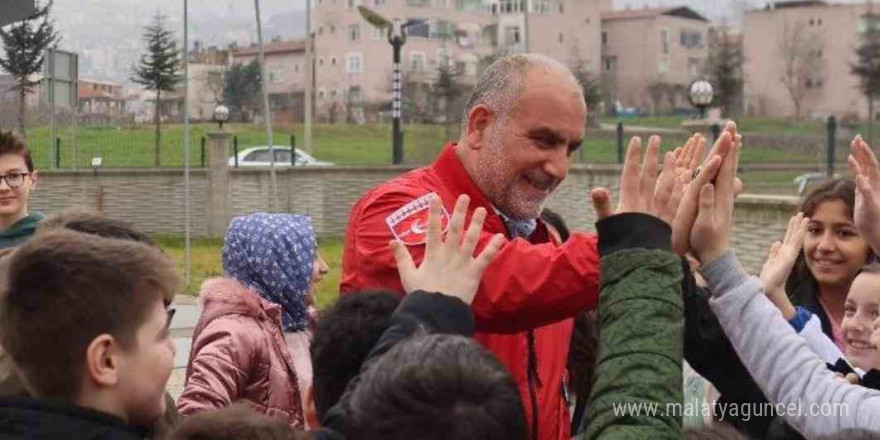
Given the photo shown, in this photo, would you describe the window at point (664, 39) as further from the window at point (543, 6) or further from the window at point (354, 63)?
the window at point (354, 63)

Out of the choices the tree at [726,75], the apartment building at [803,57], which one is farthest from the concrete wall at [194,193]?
the apartment building at [803,57]

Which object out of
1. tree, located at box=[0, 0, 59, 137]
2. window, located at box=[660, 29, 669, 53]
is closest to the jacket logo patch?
tree, located at box=[0, 0, 59, 137]

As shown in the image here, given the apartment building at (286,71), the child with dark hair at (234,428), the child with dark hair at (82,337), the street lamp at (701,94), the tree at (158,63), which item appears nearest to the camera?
the child with dark hair at (234,428)

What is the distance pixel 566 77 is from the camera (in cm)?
304

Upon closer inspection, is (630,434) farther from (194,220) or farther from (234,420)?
(194,220)

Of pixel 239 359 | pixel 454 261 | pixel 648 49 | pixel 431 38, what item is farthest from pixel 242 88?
pixel 454 261

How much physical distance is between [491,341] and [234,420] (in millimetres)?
967

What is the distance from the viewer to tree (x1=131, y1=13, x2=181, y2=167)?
104 ft

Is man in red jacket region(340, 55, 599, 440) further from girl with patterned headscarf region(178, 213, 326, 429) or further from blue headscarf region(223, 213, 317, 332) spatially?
blue headscarf region(223, 213, 317, 332)

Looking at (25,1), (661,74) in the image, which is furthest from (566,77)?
(661,74)

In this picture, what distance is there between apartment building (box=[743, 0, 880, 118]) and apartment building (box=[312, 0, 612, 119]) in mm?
11999

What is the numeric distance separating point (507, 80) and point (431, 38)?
3728 inches

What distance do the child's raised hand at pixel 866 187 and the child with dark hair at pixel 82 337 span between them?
172cm

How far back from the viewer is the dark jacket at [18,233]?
17.8 ft
